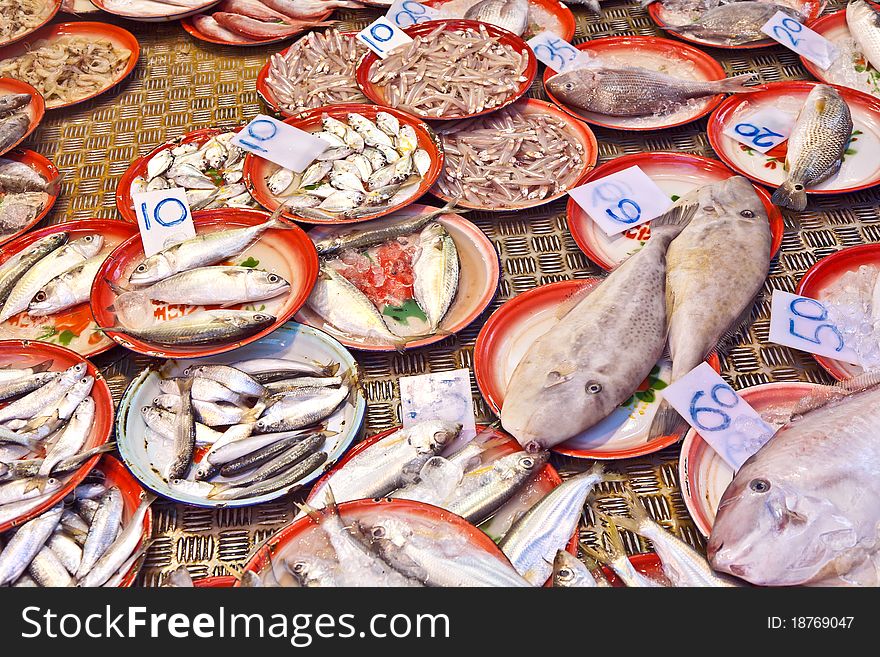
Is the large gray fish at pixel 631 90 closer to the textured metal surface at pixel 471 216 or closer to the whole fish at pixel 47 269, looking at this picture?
the textured metal surface at pixel 471 216

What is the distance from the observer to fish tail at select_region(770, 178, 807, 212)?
3369 mm

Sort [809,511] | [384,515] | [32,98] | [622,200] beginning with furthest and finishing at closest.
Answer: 1. [32,98]
2. [622,200]
3. [384,515]
4. [809,511]

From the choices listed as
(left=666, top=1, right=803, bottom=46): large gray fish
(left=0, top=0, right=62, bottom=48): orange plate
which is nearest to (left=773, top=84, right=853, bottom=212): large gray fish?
(left=666, top=1, right=803, bottom=46): large gray fish

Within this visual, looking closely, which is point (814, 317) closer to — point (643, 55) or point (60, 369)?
point (643, 55)

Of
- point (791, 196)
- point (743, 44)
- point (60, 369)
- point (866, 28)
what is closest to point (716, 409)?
point (791, 196)

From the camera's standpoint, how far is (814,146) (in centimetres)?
354

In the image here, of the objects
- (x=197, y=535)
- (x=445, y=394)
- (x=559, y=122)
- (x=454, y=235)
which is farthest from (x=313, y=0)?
(x=197, y=535)

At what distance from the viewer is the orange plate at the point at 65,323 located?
3.07 meters

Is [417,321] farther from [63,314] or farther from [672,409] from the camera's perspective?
[63,314]

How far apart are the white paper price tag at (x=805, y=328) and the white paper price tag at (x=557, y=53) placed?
2.10 m

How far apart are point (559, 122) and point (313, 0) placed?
2124mm

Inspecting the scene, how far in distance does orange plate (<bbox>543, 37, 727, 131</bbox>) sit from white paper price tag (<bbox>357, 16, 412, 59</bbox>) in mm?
956

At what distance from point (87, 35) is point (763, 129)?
180 inches

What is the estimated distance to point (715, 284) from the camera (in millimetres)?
2854
